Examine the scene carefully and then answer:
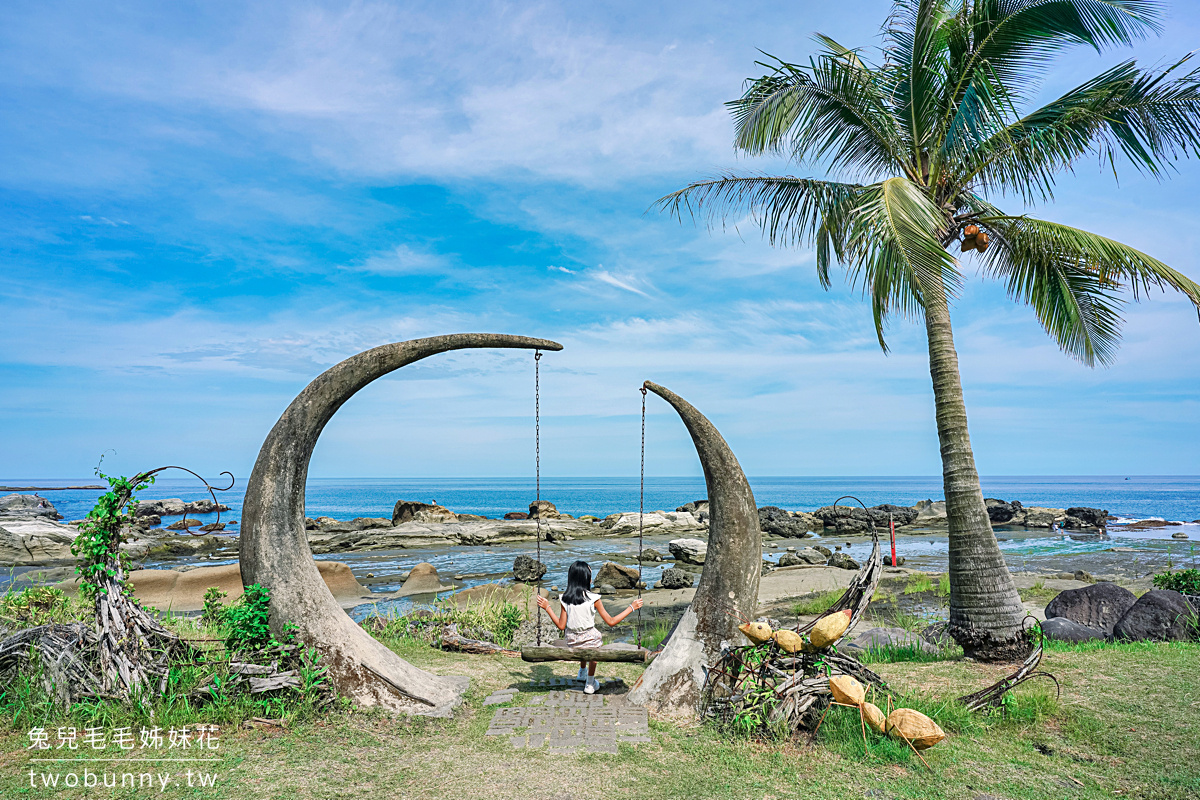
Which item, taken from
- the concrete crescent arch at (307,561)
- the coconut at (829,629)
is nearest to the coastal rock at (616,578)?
the concrete crescent arch at (307,561)

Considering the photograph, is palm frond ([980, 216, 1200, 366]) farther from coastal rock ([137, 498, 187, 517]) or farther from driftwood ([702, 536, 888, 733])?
coastal rock ([137, 498, 187, 517])

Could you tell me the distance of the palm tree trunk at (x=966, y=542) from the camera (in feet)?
25.7

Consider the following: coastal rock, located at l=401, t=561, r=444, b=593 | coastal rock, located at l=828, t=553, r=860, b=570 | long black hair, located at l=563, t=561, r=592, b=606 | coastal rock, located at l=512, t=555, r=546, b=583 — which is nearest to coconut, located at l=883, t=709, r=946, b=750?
long black hair, located at l=563, t=561, r=592, b=606

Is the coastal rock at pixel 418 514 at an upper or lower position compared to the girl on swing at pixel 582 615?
lower

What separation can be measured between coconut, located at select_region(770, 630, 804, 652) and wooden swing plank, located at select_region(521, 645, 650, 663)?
4.03 feet

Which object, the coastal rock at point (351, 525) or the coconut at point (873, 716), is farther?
the coastal rock at point (351, 525)

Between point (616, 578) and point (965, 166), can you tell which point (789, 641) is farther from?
point (616, 578)

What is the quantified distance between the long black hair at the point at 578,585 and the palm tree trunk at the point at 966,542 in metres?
4.77

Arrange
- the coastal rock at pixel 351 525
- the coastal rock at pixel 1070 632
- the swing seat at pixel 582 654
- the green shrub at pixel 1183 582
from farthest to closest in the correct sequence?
the coastal rock at pixel 351 525 < the green shrub at pixel 1183 582 < the coastal rock at pixel 1070 632 < the swing seat at pixel 582 654

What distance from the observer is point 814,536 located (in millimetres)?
33906

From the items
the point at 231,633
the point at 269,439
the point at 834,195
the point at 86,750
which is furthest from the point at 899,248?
the point at 86,750

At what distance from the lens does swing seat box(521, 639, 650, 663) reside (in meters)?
5.91

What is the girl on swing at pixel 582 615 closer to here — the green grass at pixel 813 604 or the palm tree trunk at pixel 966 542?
the palm tree trunk at pixel 966 542

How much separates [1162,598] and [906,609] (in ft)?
16.4
